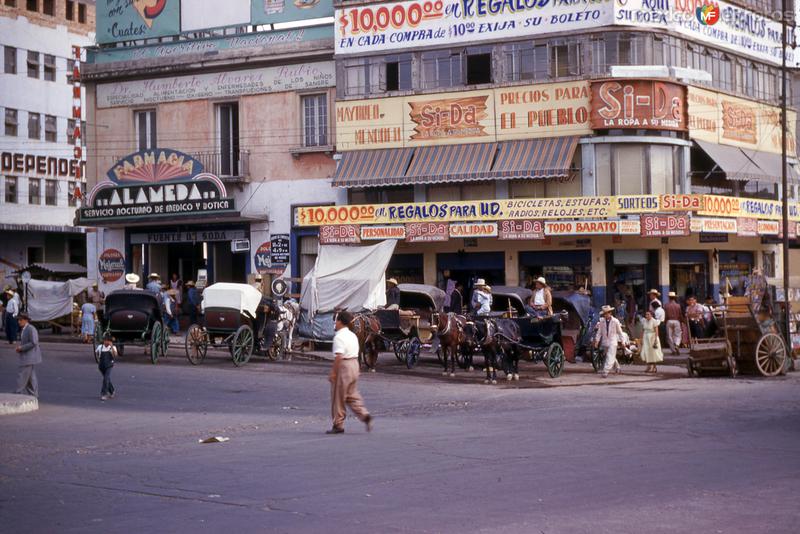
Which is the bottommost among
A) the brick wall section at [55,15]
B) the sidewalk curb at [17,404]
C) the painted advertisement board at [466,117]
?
the sidewalk curb at [17,404]

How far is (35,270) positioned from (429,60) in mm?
21461

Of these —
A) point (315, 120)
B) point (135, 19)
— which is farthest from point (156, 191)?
point (135, 19)

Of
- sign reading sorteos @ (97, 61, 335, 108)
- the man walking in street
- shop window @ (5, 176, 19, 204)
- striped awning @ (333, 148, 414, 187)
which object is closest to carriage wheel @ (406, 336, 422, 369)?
the man walking in street

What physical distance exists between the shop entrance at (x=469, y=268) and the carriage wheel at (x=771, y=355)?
13.2m

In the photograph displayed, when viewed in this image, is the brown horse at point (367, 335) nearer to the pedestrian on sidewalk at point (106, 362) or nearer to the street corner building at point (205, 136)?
the pedestrian on sidewalk at point (106, 362)

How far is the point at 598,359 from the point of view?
27797 millimetres

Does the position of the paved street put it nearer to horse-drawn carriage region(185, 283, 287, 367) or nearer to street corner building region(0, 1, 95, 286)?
horse-drawn carriage region(185, 283, 287, 367)

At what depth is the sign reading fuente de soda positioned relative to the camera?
39750 mm

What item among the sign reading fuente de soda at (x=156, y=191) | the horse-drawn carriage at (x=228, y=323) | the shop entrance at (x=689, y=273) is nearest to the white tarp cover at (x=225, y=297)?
the horse-drawn carriage at (x=228, y=323)

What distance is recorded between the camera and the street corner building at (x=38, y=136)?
61.9 m

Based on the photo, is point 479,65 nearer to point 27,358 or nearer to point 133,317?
point 133,317

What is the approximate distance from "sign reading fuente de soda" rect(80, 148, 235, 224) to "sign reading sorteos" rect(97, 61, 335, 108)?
11.0ft

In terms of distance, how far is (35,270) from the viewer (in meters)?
49.8

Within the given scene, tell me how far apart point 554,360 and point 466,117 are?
13.6 metres
